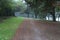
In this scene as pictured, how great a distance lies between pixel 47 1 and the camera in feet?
84.7

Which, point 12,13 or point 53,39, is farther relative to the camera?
point 12,13

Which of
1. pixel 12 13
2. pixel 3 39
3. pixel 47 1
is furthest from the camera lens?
pixel 12 13

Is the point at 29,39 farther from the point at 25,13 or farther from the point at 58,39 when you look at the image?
the point at 25,13

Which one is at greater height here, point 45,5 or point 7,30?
point 45,5

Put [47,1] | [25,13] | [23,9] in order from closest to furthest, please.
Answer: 1. [47,1]
2. [23,9]
3. [25,13]

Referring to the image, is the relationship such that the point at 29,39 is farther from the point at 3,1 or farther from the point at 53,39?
the point at 3,1

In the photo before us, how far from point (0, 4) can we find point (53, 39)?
18634mm

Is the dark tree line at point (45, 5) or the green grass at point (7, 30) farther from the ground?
the dark tree line at point (45, 5)

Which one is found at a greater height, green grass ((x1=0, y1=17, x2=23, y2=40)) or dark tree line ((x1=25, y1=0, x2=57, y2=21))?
dark tree line ((x1=25, y1=0, x2=57, y2=21))

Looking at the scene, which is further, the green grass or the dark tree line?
the dark tree line

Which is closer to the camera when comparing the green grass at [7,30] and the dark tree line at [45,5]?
the green grass at [7,30]

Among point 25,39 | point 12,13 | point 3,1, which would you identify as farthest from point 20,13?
point 25,39

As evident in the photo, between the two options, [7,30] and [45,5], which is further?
[45,5]

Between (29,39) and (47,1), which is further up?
(47,1)
